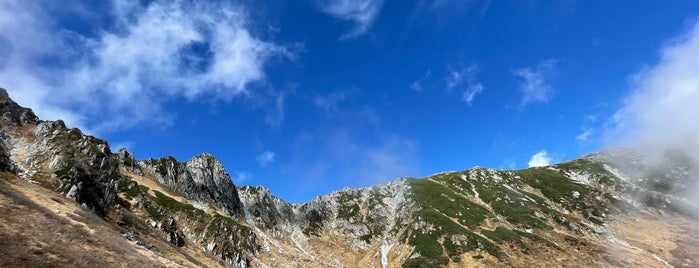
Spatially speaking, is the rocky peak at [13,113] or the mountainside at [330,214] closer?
the mountainside at [330,214]

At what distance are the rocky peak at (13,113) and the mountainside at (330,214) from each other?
1.30ft

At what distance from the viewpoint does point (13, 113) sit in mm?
83875

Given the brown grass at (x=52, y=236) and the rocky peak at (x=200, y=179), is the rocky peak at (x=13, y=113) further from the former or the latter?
the brown grass at (x=52, y=236)

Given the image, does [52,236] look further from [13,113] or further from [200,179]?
[200,179]

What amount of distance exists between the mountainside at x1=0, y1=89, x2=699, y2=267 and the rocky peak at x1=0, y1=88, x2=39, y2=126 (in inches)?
15.6

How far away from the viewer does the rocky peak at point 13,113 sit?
8131 cm

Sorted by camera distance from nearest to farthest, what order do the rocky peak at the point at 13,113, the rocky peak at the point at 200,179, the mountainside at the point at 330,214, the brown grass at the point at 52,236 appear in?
the brown grass at the point at 52,236, the mountainside at the point at 330,214, the rocky peak at the point at 13,113, the rocky peak at the point at 200,179

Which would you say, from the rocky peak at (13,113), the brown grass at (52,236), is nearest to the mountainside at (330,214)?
the brown grass at (52,236)

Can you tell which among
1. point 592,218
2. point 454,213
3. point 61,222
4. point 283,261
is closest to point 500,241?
point 454,213

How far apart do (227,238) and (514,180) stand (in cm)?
14081

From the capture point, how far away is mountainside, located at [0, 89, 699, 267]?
40.7 m

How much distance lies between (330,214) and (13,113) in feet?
351

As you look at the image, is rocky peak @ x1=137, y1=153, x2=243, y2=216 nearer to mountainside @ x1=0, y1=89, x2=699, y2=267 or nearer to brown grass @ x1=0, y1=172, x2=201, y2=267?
mountainside @ x1=0, y1=89, x2=699, y2=267

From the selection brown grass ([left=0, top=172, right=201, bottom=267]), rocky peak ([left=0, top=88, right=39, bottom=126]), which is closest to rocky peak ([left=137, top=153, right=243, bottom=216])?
rocky peak ([left=0, top=88, right=39, bottom=126])
